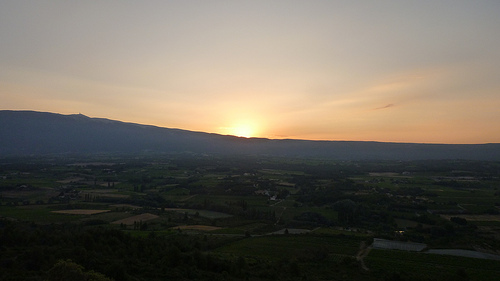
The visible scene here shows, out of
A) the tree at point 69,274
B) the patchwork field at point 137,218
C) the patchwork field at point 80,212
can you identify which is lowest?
the patchwork field at point 137,218

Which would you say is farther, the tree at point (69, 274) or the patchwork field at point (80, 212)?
the patchwork field at point (80, 212)

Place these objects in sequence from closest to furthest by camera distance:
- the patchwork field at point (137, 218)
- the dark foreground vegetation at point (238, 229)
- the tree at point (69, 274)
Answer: the tree at point (69, 274)
the dark foreground vegetation at point (238, 229)
the patchwork field at point (137, 218)

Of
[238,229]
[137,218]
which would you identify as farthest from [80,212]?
[238,229]

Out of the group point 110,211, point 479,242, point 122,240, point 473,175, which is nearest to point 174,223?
point 110,211

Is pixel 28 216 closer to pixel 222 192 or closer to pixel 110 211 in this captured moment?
pixel 110 211

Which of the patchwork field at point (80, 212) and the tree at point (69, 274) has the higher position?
the tree at point (69, 274)

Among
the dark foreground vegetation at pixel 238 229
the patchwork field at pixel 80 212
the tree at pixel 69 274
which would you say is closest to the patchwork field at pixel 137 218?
the dark foreground vegetation at pixel 238 229

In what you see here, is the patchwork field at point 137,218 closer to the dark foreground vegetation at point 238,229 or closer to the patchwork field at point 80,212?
the dark foreground vegetation at point 238,229

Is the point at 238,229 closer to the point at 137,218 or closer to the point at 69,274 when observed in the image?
the point at 137,218

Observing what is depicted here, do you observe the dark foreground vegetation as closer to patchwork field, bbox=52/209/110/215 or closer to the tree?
the tree
